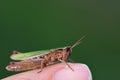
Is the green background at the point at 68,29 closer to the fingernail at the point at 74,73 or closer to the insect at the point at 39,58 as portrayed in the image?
the insect at the point at 39,58

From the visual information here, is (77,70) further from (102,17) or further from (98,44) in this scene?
(102,17)

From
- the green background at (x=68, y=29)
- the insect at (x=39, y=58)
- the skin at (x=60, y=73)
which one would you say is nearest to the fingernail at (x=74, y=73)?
the skin at (x=60, y=73)

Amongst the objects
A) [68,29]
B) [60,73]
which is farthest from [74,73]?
[68,29]

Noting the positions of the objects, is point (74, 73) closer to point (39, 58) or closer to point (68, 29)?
point (39, 58)

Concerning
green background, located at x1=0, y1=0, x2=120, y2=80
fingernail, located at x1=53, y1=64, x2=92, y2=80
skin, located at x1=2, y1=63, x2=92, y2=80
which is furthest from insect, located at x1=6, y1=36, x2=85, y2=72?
green background, located at x1=0, y1=0, x2=120, y2=80

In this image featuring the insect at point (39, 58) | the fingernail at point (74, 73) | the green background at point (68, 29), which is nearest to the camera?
the fingernail at point (74, 73)

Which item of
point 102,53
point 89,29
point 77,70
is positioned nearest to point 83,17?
point 89,29

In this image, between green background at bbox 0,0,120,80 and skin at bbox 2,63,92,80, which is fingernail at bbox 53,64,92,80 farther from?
green background at bbox 0,0,120,80
